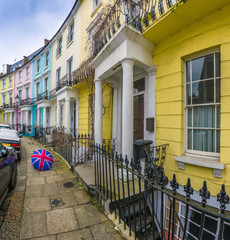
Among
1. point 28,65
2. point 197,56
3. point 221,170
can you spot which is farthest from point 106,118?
point 28,65

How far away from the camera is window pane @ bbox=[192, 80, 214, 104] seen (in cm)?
328

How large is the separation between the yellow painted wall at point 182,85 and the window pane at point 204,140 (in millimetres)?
303

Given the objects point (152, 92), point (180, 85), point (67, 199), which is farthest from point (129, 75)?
point (67, 199)

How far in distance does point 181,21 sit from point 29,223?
5431 mm

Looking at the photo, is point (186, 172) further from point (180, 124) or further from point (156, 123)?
point (156, 123)

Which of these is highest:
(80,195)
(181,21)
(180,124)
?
(181,21)

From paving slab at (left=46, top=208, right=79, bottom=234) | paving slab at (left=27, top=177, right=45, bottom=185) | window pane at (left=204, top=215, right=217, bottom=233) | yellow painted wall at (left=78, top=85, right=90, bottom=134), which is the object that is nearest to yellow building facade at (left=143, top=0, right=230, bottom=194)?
window pane at (left=204, top=215, right=217, bottom=233)

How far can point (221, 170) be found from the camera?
2842 mm

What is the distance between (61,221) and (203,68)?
457 cm

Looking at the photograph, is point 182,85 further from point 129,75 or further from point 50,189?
point 50,189

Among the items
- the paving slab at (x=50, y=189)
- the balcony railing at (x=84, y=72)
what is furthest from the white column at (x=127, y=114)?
the balcony railing at (x=84, y=72)

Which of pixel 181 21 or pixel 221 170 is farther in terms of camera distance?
pixel 181 21

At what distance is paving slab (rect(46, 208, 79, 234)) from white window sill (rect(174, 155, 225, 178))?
267 cm

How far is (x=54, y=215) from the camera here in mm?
2639
